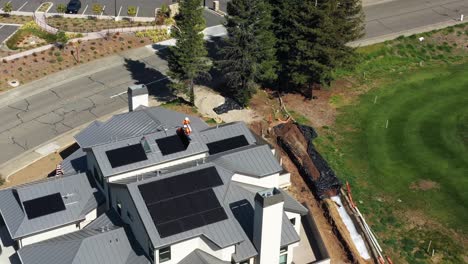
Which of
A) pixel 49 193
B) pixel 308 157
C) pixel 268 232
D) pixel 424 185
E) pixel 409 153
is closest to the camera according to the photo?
pixel 268 232

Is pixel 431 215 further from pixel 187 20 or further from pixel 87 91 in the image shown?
pixel 87 91

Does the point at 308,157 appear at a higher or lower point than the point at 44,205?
lower

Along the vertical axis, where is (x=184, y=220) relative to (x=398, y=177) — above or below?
above

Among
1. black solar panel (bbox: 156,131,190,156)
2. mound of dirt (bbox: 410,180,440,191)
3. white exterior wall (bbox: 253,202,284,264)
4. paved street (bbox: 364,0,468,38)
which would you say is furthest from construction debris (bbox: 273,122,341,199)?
paved street (bbox: 364,0,468,38)

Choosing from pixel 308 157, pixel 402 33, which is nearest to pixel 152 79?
pixel 308 157

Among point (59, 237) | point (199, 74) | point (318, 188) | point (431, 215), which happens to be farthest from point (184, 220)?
point (199, 74)

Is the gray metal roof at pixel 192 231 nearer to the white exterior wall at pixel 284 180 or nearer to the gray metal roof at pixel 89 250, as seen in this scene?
the gray metal roof at pixel 89 250

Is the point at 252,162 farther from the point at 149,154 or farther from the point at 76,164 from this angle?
the point at 76,164
